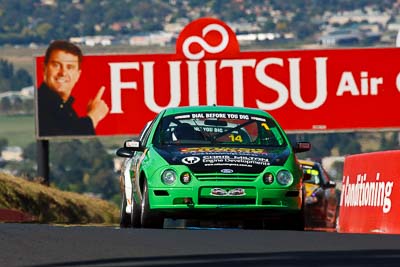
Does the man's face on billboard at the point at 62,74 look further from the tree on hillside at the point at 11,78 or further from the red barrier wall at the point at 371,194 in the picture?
the tree on hillside at the point at 11,78

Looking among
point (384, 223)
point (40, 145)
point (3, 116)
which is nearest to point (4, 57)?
point (3, 116)

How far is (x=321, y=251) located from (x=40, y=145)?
87.1 feet

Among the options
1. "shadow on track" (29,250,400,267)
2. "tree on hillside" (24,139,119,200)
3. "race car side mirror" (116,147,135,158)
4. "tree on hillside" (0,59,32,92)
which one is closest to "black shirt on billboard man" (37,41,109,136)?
"race car side mirror" (116,147,135,158)

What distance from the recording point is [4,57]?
504 ft

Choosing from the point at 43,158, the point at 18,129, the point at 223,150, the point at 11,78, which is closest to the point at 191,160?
the point at 223,150

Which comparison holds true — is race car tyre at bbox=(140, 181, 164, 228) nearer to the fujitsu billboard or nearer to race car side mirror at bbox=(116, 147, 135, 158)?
race car side mirror at bbox=(116, 147, 135, 158)

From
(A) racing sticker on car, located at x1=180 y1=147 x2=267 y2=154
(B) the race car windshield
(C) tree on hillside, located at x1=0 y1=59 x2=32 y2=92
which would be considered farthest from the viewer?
(C) tree on hillside, located at x1=0 y1=59 x2=32 y2=92

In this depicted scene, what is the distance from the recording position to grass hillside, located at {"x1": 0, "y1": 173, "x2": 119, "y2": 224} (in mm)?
28406

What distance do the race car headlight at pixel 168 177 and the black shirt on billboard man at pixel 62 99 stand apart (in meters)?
21.5

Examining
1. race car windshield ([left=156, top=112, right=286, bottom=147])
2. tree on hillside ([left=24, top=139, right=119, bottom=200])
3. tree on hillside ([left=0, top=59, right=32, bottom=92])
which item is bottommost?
tree on hillside ([left=24, top=139, right=119, bottom=200])

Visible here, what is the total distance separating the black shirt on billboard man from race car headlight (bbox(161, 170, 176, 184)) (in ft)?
70.4

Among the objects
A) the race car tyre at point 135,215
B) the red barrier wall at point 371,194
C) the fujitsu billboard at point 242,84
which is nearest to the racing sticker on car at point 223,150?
the race car tyre at point 135,215

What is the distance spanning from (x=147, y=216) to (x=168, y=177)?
534mm

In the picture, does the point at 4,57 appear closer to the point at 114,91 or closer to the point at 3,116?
the point at 3,116
